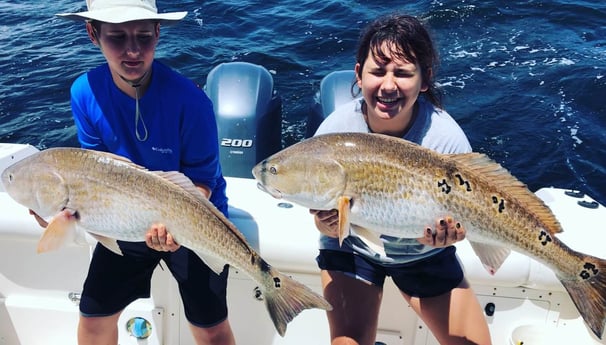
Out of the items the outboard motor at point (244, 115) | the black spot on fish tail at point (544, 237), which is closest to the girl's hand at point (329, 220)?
the black spot on fish tail at point (544, 237)


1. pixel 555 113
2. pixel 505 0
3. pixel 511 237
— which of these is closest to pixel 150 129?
pixel 511 237

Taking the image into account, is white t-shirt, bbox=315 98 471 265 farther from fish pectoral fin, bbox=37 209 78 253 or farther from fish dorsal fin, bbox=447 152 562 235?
fish pectoral fin, bbox=37 209 78 253

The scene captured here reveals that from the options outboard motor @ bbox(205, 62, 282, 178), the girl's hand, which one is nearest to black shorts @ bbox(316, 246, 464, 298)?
the girl's hand

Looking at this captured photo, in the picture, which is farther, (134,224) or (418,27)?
(418,27)

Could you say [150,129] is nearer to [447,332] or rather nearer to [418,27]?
[418,27]

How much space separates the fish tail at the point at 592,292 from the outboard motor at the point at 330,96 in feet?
8.67

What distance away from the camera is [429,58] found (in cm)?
284

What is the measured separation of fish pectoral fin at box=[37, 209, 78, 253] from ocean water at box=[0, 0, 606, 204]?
4.62 metres

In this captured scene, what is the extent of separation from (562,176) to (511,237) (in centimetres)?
480

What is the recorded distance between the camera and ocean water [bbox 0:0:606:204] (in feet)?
23.9

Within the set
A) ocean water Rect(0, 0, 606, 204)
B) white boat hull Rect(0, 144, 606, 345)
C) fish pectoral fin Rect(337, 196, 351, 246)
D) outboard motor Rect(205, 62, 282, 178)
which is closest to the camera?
fish pectoral fin Rect(337, 196, 351, 246)

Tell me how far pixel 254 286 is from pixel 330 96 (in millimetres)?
1981

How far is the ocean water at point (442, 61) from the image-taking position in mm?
7293

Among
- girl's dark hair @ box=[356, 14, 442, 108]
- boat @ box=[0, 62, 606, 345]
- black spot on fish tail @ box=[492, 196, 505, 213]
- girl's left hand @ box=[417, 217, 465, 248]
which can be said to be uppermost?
girl's dark hair @ box=[356, 14, 442, 108]
